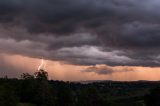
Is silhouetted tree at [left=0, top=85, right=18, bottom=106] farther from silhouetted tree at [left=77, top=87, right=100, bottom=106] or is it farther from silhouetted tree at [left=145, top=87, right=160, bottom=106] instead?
silhouetted tree at [left=145, top=87, right=160, bottom=106]

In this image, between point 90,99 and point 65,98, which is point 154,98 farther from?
point 65,98

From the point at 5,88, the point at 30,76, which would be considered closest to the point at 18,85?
the point at 30,76

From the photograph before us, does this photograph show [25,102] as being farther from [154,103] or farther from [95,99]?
[154,103]

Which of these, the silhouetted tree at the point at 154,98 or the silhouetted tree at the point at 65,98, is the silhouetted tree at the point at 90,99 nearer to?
the silhouetted tree at the point at 65,98

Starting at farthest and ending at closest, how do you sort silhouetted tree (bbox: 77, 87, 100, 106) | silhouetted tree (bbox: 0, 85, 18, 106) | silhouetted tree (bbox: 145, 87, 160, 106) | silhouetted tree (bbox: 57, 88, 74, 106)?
1. silhouetted tree (bbox: 77, 87, 100, 106)
2. silhouetted tree (bbox: 57, 88, 74, 106)
3. silhouetted tree (bbox: 145, 87, 160, 106)
4. silhouetted tree (bbox: 0, 85, 18, 106)

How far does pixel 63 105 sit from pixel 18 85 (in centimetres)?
2521

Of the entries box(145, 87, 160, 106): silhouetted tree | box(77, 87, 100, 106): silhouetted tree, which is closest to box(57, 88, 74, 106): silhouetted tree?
box(77, 87, 100, 106): silhouetted tree

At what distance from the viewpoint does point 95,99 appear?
198 metres

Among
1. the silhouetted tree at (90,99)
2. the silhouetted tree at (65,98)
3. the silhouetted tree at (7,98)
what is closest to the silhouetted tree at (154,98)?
the silhouetted tree at (90,99)

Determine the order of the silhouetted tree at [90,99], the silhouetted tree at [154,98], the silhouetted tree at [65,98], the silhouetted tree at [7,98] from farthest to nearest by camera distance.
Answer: the silhouetted tree at [90,99]
the silhouetted tree at [65,98]
the silhouetted tree at [154,98]
the silhouetted tree at [7,98]

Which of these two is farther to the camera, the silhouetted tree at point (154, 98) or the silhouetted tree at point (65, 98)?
the silhouetted tree at point (65, 98)

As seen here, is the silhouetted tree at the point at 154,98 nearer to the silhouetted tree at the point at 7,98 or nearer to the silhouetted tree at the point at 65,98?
the silhouetted tree at the point at 65,98

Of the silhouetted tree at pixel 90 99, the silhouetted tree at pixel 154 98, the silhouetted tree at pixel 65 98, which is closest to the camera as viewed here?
the silhouetted tree at pixel 154 98

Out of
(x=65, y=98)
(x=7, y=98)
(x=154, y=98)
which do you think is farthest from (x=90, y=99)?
(x=7, y=98)
